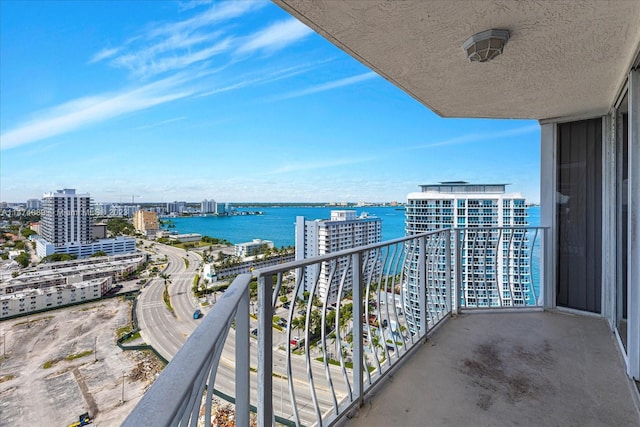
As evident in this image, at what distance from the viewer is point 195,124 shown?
A: 23125mm

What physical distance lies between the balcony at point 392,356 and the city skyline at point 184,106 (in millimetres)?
2140

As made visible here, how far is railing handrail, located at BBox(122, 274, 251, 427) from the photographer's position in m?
0.39

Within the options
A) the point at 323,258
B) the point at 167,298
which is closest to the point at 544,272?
the point at 323,258

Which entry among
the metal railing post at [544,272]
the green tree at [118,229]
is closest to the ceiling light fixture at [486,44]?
the metal railing post at [544,272]

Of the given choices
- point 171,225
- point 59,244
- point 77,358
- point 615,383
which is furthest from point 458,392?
point 171,225

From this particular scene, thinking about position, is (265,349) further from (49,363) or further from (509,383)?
(49,363)

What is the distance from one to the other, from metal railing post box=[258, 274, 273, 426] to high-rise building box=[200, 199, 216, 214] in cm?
4629

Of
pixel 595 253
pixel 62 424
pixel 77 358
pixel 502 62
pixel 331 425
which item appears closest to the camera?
pixel 331 425

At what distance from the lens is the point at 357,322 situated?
1913mm

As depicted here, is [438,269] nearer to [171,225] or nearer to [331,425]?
[331,425]

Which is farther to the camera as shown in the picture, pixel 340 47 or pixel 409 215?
pixel 409 215

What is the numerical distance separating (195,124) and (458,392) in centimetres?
2509

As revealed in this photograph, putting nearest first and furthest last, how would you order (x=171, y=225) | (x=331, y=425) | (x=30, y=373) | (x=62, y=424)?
(x=331, y=425) < (x=62, y=424) < (x=30, y=373) < (x=171, y=225)

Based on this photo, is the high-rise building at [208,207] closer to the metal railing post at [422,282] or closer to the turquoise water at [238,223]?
the turquoise water at [238,223]
